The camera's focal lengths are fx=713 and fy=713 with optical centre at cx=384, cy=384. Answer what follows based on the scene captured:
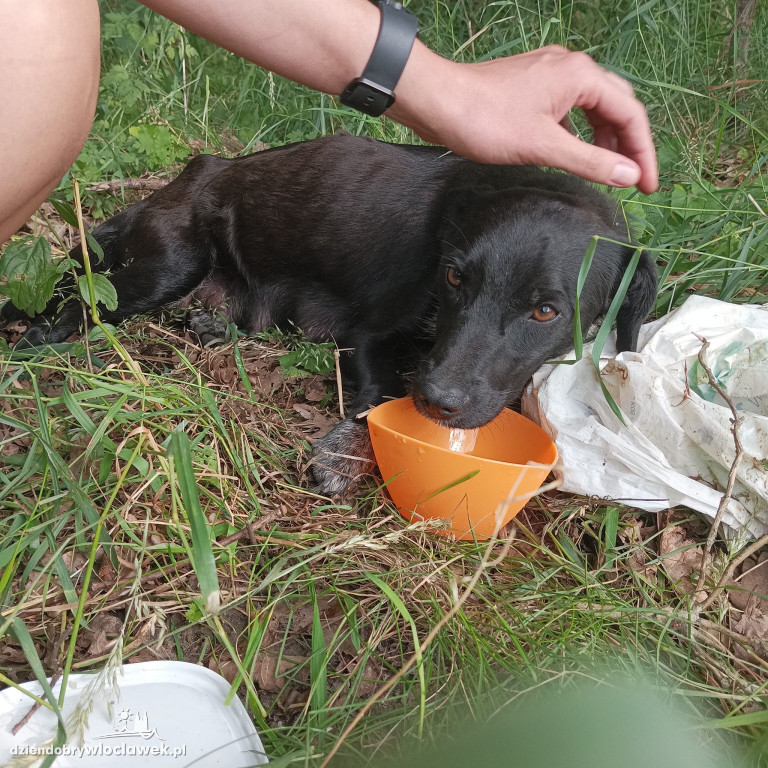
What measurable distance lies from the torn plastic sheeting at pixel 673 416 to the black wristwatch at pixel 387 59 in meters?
1.32

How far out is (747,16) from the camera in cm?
453

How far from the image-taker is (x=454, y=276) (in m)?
2.75

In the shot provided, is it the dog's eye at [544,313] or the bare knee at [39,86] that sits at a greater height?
the bare knee at [39,86]

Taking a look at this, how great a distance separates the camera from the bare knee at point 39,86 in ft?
4.88

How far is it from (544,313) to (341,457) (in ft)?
3.05

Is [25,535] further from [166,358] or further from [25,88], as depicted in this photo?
[166,358]

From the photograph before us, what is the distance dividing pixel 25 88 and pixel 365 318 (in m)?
2.09

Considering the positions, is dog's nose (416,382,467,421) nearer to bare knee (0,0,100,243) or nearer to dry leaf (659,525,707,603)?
dry leaf (659,525,707,603)

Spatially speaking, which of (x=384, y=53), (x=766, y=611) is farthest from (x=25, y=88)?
(x=766, y=611)

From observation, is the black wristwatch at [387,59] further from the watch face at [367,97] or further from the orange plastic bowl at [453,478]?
the orange plastic bowl at [453,478]

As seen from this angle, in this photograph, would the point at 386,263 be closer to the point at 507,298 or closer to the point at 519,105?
the point at 507,298

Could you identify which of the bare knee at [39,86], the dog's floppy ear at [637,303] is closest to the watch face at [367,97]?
the bare knee at [39,86]

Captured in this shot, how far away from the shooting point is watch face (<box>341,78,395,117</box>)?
6.62 feet
